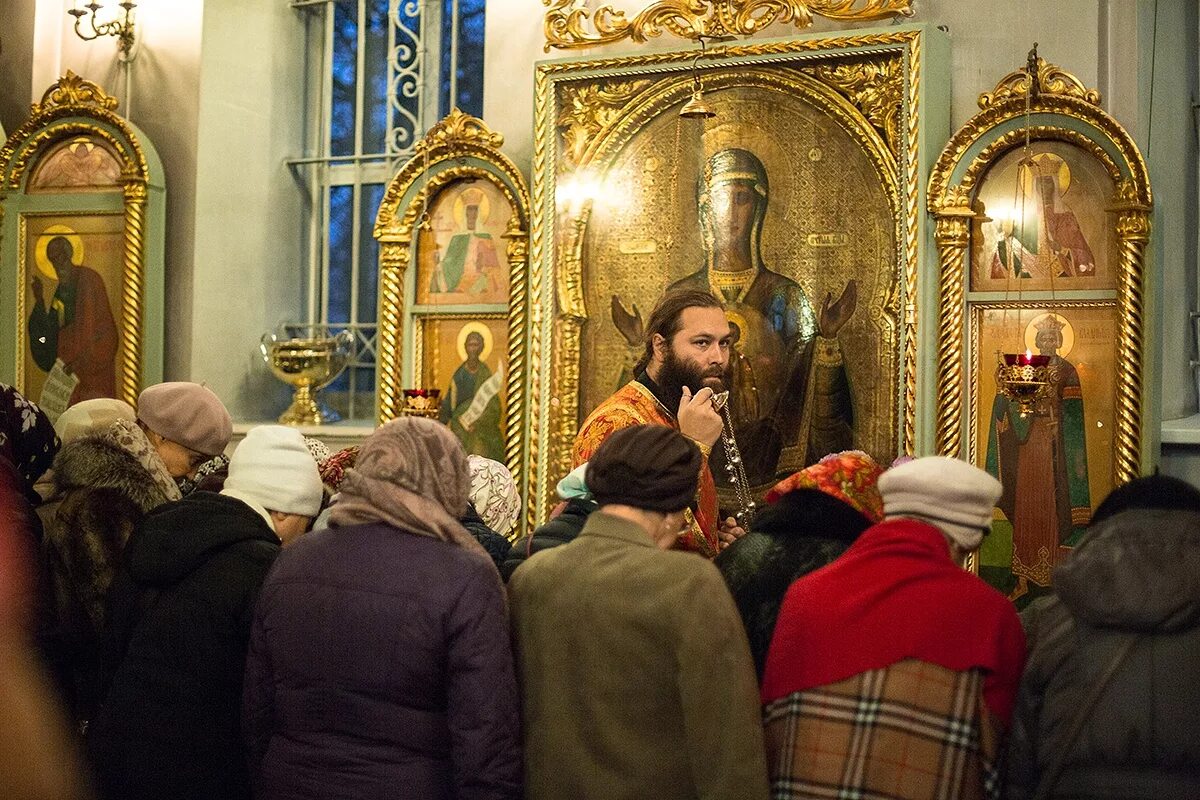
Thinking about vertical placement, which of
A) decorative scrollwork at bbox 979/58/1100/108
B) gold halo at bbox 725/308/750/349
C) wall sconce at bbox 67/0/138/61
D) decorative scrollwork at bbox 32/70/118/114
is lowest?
gold halo at bbox 725/308/750/349

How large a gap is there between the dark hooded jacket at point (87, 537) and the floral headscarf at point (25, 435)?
54 cm

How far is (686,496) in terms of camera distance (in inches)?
127

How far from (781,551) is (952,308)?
8.15 ft

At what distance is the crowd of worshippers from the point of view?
2930 millimetres

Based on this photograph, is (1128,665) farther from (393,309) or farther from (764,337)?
(393,309)

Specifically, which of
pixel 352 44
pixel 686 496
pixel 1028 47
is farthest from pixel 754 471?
pixel 352 44

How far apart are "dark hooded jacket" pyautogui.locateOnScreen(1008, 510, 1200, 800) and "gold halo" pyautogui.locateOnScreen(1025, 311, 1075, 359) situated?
270 centimetres

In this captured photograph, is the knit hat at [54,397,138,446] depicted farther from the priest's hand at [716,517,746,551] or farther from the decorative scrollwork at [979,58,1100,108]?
the decorative scrollwork at [979,58,1100,108]

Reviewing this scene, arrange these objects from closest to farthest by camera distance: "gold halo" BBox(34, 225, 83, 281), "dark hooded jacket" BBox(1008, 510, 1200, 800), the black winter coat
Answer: "dark hooded jacket" BBox(1008, 510, 1200, 800) → the black winter coat → "gold halo" BBox(34, 225, 83, 281)

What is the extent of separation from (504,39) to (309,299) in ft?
6.66

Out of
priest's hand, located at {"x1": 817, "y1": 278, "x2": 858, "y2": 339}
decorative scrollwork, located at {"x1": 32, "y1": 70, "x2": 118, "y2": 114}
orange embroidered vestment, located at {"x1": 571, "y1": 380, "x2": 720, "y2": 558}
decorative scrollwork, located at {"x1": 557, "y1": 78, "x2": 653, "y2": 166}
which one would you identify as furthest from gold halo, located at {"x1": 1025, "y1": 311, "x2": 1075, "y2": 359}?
decorative scrollwork, located at {"x1": 32, "y1": 70, "x2": 118, "y2": 114}

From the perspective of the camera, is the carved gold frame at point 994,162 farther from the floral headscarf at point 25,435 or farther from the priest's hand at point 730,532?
the floral headscarf at point 25,435

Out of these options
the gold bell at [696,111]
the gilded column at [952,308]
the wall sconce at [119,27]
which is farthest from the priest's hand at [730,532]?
the wall sconce at [119,27]

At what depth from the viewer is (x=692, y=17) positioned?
6.27 m
